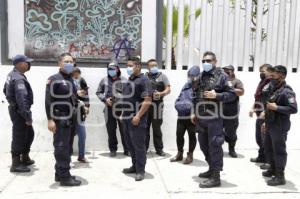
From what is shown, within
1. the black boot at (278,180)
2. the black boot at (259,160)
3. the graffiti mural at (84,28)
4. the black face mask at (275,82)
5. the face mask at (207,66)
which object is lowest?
the black boot at (259,160)

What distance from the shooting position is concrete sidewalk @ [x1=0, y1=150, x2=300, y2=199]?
16.0 ft

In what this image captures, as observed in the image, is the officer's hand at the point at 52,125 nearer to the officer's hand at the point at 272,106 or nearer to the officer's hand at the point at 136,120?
the officer's hand at the point at 136,120

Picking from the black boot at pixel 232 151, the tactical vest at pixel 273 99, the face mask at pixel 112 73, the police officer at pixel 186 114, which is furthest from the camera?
the black boot at pixel 232 151

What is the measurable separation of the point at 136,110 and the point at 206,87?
1.05 meters

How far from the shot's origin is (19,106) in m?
5.37

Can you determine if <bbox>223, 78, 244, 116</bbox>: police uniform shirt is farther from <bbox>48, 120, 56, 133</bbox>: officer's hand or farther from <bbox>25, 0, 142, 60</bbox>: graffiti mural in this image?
<bbox>48, 120, 56, 133</bbox>: officer's hand

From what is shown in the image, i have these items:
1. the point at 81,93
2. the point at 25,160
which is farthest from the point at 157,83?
the point at 25,160

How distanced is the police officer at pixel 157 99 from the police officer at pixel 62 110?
1.91 m

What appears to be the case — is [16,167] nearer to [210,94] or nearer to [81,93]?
[81,93]

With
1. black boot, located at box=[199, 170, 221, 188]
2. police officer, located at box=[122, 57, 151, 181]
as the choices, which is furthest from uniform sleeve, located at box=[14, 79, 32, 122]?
black boot, located at box=[199, 170, 221, 188]

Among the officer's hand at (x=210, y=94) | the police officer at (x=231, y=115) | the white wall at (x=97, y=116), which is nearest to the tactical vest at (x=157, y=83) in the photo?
the white wall at (x=97, y=116)

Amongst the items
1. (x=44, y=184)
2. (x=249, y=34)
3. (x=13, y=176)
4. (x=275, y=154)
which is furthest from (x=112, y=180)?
(x=249, y=34)

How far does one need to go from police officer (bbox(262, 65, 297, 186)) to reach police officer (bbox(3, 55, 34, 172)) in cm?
342

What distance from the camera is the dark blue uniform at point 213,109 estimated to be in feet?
16.5
